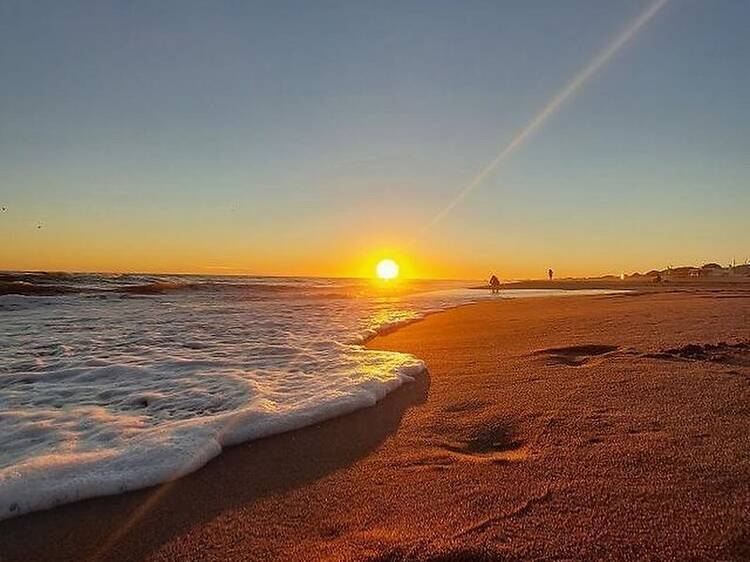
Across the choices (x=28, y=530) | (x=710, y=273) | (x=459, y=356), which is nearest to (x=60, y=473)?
(x=28, y=530)

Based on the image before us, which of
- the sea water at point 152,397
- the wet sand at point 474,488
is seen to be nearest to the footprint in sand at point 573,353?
the wet sand at point 474,488

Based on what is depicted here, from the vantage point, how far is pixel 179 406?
3.95 m

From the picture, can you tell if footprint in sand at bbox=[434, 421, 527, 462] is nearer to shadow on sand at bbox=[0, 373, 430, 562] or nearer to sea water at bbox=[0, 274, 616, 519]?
shadow on sand at bbox=[0, 373, 430, 562]

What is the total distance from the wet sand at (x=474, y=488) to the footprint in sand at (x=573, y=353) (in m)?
0.89

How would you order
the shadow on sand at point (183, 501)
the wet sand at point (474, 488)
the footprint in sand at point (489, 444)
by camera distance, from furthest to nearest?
1. the footprint in sand at point (489, 444)
2. the shadow on sand at point (183, 501)
3. the wet sand at point (474, 488)

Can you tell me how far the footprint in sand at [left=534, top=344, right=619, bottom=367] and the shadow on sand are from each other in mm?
2332

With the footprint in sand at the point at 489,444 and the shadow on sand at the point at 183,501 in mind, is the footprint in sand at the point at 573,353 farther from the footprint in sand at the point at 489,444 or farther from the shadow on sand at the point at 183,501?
the shadow on sand at the point at 183,501

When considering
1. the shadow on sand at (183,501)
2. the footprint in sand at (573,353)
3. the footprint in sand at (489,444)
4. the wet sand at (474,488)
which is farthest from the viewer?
the footprint in sand at (573,353)

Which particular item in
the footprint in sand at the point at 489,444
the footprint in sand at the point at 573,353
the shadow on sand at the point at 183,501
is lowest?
the shadow on sand at the point at 183,501

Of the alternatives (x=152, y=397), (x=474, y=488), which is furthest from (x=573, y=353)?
(x=152, y=397)

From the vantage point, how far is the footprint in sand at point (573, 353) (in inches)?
190

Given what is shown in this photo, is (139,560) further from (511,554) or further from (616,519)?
(616,519)

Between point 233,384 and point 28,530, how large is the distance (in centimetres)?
237

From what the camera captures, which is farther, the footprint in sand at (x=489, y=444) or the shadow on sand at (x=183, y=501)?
the footprint in sand at (x=489, y=444)
